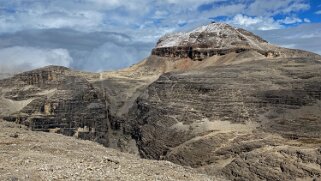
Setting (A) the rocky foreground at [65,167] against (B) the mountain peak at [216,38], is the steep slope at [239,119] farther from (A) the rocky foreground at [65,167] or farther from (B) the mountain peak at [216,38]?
(B) the mountain peak at [216,38]

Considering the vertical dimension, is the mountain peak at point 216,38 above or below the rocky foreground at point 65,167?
above

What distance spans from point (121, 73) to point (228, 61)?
18582 mm

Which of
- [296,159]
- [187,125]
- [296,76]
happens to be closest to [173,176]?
[296,159]

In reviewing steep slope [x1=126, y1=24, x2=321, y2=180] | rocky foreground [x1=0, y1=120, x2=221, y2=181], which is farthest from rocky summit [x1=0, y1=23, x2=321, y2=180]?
rocky foreground [x1=0, y1=120, x2=221, y2=181]

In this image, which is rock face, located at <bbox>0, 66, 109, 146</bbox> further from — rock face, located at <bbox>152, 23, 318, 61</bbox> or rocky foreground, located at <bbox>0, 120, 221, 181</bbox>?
rocky foreground, located at <bbox>0, 120, 221, 181</bbox>

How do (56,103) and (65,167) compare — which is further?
(56,103)

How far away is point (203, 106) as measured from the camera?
52688 millimetres

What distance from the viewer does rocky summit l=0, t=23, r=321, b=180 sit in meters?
42.7

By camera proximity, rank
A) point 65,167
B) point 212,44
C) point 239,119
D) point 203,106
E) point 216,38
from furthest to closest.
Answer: point 216,38 < point 212,44 < point 203,106 < point 239,119 < point 65,167

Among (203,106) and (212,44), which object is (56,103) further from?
(212,44)

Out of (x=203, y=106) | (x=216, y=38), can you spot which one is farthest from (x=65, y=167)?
(x=216, y=38)

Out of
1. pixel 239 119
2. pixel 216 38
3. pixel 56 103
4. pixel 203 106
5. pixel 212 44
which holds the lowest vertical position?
pixel 56 103

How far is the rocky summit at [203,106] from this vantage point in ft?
140

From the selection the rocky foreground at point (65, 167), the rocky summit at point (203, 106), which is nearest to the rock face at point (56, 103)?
the rocky summit at point (203, 106)
